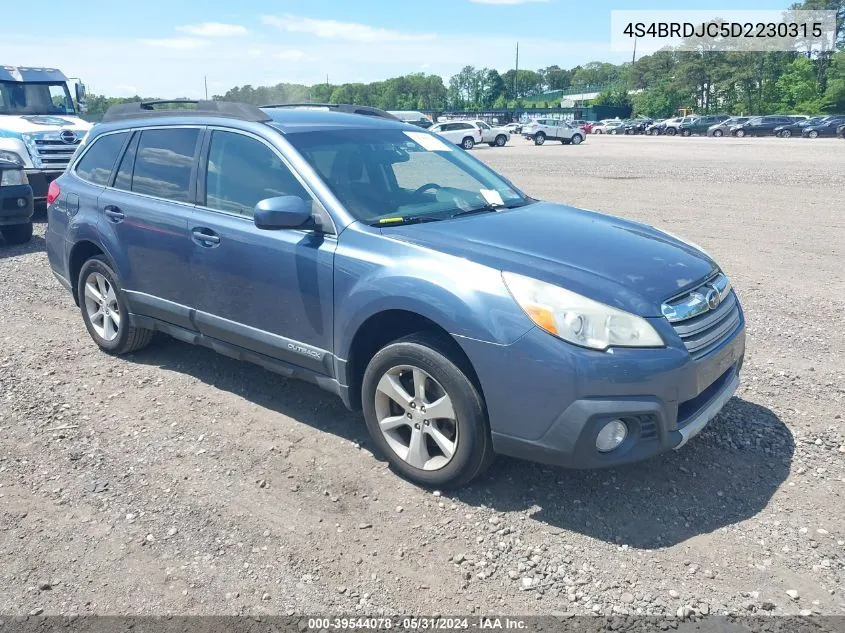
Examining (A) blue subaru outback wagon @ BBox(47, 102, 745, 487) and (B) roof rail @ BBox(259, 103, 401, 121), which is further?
(B) roof rail @ BBox(259, 103, 401, 121)

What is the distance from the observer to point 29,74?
13844 mm

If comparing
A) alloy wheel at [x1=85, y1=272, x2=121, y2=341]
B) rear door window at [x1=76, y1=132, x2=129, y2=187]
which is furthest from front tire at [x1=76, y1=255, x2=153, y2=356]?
rear door window at [x1=76, y1=132, x2=129, y2=187]

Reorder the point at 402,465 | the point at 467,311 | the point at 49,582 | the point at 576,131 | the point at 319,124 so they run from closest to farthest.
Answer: the point at 49,582 < the point at 467,311 < the point at 402,465 < the point at 319,124 < the point at 576,131

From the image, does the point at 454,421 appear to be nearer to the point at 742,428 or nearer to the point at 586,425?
the point at 586,425

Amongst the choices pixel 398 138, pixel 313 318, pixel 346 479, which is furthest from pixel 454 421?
pixel 398 138

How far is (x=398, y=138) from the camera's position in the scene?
15.7 feet

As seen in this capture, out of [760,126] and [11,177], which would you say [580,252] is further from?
[760,126]

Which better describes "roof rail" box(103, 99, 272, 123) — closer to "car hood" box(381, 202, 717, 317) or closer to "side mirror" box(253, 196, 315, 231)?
"side mirror" box(253, 196, 315, 231)

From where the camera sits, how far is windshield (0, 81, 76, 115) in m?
13.6

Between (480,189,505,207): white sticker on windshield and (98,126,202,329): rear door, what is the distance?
73.7 inches

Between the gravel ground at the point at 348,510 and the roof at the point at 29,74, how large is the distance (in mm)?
10347

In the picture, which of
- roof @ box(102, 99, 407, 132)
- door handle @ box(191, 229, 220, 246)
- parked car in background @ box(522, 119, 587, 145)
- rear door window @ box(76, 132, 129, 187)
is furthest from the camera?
parked car in background @ box(522, 119, 587, 145)

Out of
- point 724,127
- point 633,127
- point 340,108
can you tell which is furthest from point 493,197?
point 633,127

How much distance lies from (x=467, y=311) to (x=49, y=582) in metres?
2.13
